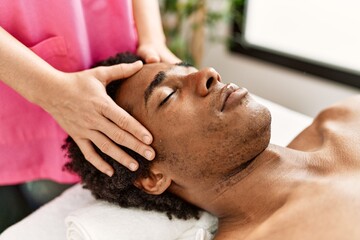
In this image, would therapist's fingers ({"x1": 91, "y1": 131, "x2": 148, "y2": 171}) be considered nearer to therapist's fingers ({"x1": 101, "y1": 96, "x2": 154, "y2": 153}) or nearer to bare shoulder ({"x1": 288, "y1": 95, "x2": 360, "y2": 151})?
therapist's fingers ({"x1": 101, "y1": 96, "x2": 154, "y2": 153})

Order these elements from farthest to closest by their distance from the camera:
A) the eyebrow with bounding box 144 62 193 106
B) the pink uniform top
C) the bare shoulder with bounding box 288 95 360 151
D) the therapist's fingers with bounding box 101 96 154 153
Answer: the bare shoulder with bounding box 288 95 360 151 → the pink uniform top → the eyebrow with bounding box 144 62 193 106 → the therapist's fingers with bounding box 101 96 154 153

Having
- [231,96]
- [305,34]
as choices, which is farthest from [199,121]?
[305,34]

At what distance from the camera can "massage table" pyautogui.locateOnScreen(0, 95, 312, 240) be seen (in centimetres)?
129

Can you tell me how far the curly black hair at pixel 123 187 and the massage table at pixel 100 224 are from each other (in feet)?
0.08

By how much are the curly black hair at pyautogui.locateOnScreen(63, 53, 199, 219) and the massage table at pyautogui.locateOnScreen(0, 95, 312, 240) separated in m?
0.03

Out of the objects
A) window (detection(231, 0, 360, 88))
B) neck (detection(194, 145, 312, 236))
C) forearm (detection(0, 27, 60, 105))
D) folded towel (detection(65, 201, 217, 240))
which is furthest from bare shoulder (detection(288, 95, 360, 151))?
window (detection(231, 0, 360, 88))

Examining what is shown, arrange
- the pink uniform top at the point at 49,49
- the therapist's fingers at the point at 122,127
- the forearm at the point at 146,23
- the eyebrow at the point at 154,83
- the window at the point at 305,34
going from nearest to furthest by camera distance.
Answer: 1. the therapist's fingers at the point at 122,127
2. the eyebrow at the point at 154,83
3. the pink uniform top at the point at 49,49
4. the forearm at the point at 146,23
5. the window at the point at 305,34

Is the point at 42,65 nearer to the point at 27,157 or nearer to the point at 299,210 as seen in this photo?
the point at 27,157

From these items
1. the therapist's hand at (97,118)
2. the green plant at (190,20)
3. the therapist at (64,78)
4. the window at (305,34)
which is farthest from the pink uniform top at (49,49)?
the window at (305,34)

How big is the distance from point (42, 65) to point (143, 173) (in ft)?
1.47

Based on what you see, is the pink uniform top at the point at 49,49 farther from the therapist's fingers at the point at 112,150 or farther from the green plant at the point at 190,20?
the green plant at the point at 190,20

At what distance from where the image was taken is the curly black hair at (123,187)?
1.30m

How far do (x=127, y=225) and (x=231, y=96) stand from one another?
0.52 metres

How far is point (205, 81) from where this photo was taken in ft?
4.07
